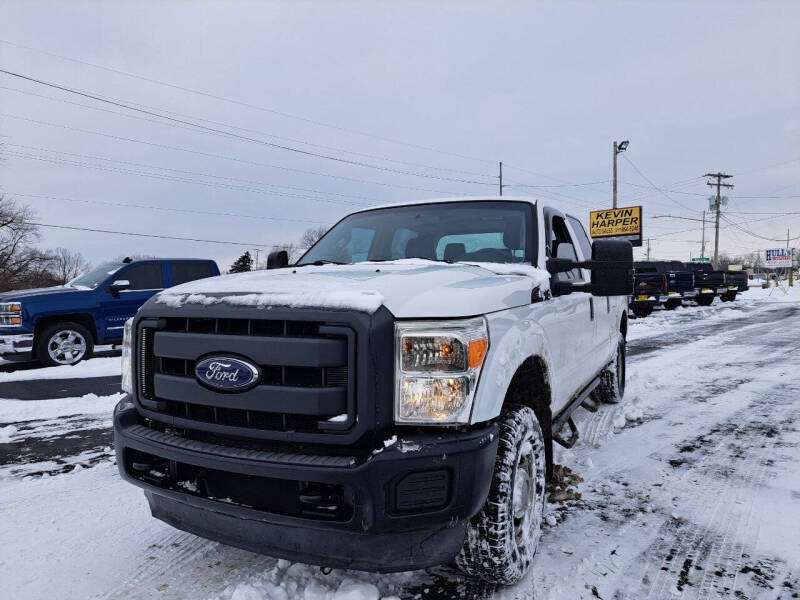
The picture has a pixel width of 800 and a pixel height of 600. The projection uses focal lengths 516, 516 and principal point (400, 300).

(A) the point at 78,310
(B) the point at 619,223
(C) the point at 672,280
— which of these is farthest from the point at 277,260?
(B) the point at 619,223

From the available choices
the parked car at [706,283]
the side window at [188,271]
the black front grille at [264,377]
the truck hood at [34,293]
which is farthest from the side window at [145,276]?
the parked car at [706,283]

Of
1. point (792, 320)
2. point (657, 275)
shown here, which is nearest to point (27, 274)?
point (657, 275)

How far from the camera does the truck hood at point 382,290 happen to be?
1928mm

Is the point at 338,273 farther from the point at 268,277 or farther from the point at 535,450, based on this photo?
the point at 535,450

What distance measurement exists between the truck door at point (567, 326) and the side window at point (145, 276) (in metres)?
8.32

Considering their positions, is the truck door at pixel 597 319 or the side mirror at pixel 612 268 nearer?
the side mirror at pixel 612 268

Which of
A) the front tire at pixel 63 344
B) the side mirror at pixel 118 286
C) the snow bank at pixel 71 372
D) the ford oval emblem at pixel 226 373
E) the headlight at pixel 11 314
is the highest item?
the side mirror at pixel 118 286

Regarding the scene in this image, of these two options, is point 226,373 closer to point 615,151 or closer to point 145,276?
point 145,276

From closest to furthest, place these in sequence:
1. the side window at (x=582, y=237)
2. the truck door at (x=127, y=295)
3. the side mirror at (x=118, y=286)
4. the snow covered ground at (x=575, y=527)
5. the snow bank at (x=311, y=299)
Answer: the snow bank at (x=311, y=299), the snow covered ground at (x=575, y=527), the side window at (x=582, y=237), the side mirror at (x=118, y=286), the truck door at (x=127, y=295)

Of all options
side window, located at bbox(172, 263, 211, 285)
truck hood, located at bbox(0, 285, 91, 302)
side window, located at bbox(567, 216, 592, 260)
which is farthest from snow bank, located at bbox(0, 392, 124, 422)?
side window, located at bbox(567, 216, 592, 260)

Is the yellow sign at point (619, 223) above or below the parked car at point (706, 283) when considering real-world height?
above

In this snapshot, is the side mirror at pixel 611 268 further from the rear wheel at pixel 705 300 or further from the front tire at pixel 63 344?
the rear wheel at pixel 705 300

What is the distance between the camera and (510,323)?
2.23 meters

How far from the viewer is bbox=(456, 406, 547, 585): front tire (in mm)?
2053
